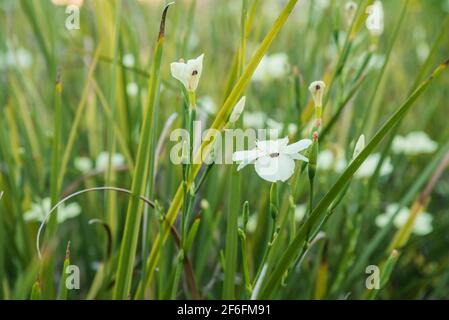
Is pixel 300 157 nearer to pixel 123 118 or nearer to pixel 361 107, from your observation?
pixel 123 118

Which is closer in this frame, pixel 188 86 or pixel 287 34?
pixel 188 86

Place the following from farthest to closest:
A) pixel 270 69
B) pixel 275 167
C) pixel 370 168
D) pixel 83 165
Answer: pixel 270 69
pixel 83 165
pixel 370 168
pixel 275 167

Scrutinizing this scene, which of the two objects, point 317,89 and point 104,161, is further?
point 104,161

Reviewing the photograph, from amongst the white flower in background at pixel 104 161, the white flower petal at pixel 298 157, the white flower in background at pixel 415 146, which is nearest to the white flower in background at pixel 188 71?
the white flower petal at pixel 298 157

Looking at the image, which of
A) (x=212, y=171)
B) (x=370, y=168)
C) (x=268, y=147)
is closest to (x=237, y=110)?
(x=268, y=147)

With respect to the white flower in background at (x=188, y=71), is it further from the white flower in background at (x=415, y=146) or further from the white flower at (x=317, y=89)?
the white flower in background at (x=415, y=146)

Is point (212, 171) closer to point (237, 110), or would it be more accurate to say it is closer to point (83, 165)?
point (83, 165)

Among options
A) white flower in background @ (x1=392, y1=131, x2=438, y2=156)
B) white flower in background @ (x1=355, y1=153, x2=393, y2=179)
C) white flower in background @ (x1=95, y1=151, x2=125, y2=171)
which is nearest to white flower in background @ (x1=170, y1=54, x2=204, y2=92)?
white flower in background @ (x1=355, y1=153, x2=393, y2=179)
